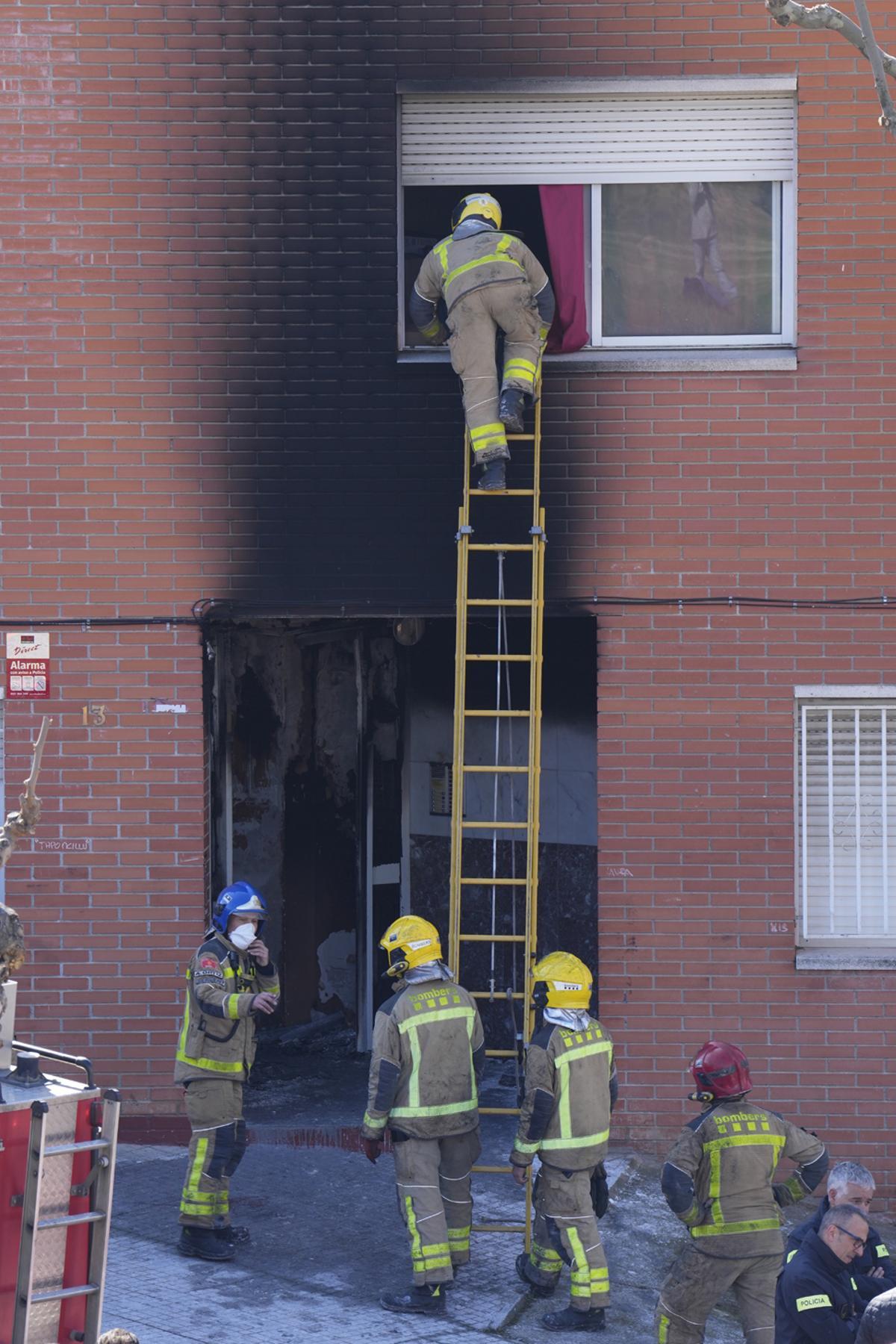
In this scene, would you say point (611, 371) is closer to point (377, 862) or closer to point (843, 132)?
point (843, 132)

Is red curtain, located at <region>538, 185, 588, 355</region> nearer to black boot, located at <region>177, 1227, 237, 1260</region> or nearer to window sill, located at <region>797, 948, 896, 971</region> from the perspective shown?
window sill, located at <region>797, 948, 896, 971</region>

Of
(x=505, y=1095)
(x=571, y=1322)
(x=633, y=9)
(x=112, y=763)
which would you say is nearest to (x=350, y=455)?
(x=112, y=763)

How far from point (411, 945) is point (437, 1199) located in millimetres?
A: 1177

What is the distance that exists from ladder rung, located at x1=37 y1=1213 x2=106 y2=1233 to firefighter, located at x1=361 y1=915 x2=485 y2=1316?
204cm

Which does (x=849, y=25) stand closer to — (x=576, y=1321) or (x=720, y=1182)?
(x=720, y=1182)

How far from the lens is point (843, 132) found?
962 cm

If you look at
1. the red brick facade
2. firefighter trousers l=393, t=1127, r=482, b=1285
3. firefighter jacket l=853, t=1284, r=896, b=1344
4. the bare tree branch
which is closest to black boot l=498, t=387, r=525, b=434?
the red brick facade

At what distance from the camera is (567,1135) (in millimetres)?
7703

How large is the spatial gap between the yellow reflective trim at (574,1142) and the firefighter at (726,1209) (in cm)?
75

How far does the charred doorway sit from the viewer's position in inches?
460

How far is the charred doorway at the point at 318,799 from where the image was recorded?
11.7m

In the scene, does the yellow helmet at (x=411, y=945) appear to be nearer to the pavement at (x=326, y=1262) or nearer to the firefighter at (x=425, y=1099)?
the firefighter at (x=425, y=1099)

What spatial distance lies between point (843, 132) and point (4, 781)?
6146 mm

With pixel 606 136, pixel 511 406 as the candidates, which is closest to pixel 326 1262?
pixel 511 406
